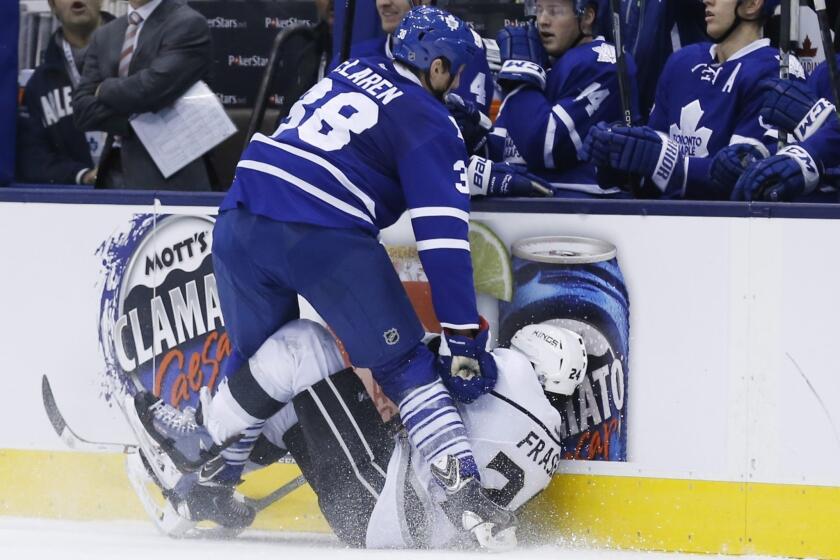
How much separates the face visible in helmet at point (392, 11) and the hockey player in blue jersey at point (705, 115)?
70 cm

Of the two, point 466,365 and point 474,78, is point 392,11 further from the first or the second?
point 466,365

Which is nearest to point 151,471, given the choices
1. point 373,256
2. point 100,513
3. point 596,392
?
point 100,513

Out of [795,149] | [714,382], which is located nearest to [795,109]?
[795,149]

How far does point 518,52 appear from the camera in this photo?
14.0ft

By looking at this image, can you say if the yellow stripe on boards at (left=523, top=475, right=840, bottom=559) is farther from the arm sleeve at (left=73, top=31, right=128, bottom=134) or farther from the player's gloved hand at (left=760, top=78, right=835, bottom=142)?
the arm sleeve at (left=73, top=31, right=128, bottom=134)

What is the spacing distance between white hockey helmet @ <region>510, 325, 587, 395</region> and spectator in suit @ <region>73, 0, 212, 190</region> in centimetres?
129

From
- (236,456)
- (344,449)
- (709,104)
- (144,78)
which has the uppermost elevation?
(709,104)

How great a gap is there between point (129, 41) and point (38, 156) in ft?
1.88

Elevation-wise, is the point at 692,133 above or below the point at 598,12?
below

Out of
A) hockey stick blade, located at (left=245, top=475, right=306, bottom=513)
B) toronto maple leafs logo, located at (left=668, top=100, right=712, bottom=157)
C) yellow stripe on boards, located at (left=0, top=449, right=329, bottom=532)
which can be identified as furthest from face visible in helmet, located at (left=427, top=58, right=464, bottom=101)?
yellow stripe on boards, located at (left=0, top=449, right=329, bottom=532)

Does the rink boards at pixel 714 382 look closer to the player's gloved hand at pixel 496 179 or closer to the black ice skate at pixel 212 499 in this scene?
the player's gloved hand at pixel 496 179

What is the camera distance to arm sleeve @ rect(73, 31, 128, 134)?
4.55 meters

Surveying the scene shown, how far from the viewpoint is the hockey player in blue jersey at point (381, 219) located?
3.63 meters

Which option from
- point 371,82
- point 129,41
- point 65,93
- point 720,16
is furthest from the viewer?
point 65,93
